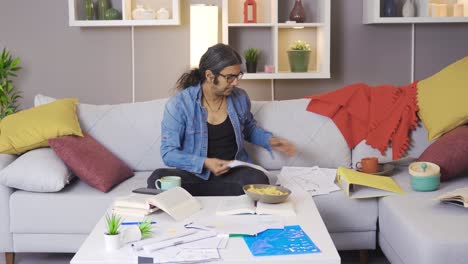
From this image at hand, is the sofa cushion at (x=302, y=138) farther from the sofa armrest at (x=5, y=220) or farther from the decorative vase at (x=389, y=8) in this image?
the sofa armrest at (x=5, y=220)

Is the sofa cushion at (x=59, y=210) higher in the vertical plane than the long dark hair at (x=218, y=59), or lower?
lower

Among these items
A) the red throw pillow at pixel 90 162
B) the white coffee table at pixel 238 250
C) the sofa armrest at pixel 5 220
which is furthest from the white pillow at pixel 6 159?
the white coffee table at pixel 238 250

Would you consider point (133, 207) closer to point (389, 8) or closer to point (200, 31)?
point (200, 31)

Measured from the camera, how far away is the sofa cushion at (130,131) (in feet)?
12.6

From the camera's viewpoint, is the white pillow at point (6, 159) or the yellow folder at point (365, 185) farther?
the white pillow at point (6, 159)

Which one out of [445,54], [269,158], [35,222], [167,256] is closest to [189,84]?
[269,158]

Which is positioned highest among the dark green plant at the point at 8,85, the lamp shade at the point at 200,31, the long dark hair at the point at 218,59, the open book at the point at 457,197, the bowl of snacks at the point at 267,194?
the lamp shade at the point at 200,31

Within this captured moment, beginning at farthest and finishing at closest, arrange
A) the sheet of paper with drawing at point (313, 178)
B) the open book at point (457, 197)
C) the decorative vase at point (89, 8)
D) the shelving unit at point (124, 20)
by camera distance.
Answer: the decorative vase at point (89, 8), the shelving unit at point (124, 20), the sheet of paper with drawing at point (313, 178), the open book at point (457, 197)

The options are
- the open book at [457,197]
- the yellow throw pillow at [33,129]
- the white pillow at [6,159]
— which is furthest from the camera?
the yellow throw pillow at [33,129]

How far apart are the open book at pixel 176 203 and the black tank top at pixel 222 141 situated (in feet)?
2.59

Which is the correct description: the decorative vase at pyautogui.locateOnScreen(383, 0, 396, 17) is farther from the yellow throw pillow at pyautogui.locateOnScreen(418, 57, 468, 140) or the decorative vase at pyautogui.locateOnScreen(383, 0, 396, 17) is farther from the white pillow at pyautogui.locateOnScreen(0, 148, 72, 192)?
the white pillow at pyautogui.locateOnScreen(0, 148, 72, 192)

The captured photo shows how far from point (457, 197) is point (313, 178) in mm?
849

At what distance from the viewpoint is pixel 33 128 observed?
3.65 meters

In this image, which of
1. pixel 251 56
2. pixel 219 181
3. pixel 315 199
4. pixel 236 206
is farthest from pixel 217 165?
pixel 251 56
